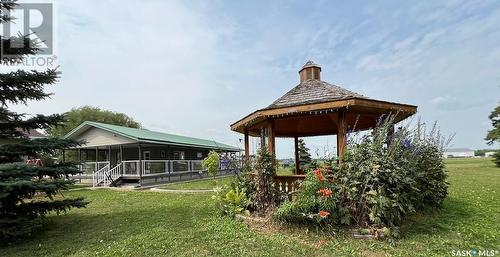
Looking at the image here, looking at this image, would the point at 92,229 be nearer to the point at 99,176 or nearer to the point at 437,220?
the point at 437,220

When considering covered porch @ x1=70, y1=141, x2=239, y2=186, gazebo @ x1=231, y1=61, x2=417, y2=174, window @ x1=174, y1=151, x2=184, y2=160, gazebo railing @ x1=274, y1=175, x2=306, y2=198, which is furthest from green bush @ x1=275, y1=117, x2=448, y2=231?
window @ x1=174, y1=151, x2=184, y2=160

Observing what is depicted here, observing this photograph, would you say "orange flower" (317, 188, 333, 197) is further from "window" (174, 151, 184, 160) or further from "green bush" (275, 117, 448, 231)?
"window" (174, 151, 184, 160)

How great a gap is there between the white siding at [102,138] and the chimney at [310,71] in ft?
43.0

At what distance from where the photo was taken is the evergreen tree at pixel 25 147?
5.89 meters

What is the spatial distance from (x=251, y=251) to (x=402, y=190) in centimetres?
315

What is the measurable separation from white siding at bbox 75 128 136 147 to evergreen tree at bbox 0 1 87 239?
38.4 feet

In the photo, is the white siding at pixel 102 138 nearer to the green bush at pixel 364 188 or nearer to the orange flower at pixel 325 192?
the green bush at pixel 364 188

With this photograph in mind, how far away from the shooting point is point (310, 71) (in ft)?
29.4

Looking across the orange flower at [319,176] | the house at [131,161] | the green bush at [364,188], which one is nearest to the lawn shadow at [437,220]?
the green bush at [364,188]

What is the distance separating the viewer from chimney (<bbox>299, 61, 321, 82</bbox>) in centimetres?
894

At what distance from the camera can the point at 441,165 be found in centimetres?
751

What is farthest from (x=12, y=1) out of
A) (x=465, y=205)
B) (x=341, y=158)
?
(x=465, y=205)

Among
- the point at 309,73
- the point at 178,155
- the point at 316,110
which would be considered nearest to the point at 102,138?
the point at 178,155

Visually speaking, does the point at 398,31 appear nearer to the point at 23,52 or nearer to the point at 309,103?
the point at 309,103
